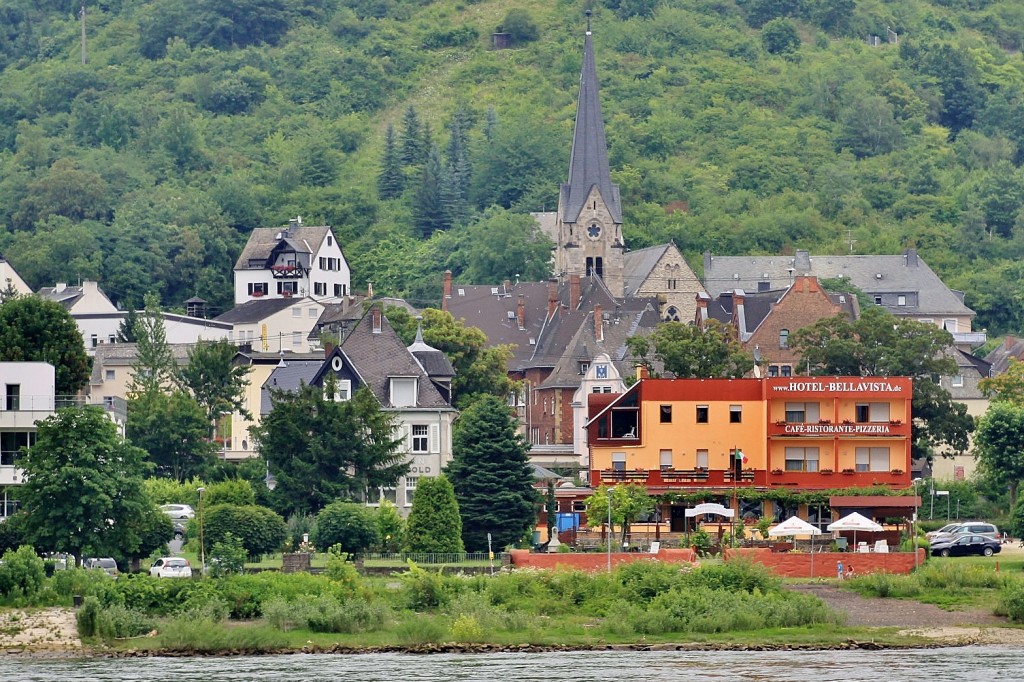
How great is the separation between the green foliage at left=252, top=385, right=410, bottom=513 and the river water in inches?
1167

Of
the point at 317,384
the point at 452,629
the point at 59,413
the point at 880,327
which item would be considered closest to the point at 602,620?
the point at 452,629

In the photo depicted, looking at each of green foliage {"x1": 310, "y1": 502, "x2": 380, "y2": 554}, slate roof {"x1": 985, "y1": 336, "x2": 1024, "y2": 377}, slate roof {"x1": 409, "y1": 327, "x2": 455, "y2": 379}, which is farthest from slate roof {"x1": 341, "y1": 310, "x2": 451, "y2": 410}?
slate roof {"x1": 985, "y1": 336, "x2": 1024, "y2": 377}

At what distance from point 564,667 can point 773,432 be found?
37.7 metres

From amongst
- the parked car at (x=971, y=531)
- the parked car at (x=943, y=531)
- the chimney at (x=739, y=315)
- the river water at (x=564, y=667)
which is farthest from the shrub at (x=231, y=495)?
the chimney at (x=739, y=315)

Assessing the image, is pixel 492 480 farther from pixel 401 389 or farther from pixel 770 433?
pixel 401 389

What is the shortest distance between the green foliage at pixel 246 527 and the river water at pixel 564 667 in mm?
18983

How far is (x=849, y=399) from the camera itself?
11488 cm

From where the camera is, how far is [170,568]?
93375 millimetres

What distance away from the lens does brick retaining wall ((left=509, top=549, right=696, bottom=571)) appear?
94.8 meters

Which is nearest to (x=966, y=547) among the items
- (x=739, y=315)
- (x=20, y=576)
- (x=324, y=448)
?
(x=324, y=448)

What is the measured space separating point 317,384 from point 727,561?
36.9m

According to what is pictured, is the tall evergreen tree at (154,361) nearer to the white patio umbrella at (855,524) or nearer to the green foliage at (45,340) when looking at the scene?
the green foliage at (45,340)

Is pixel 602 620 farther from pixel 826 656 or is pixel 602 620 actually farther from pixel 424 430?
pixel 424 430

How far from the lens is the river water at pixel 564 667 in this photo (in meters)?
75.3
